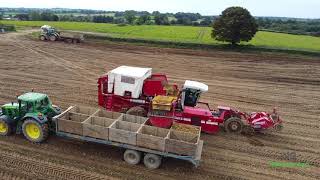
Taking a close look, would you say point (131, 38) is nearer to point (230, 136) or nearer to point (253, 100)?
point (253, 100)

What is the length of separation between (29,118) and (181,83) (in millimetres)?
14201

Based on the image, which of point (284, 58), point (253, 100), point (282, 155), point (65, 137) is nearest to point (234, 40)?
point (284, 58)

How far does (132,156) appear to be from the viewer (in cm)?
1341

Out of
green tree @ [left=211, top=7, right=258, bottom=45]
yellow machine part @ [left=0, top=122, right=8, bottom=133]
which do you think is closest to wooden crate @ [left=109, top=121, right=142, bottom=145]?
yellow machine part @ [left=0, top=122, right=8, bottom=133]

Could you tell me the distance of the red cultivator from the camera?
53.0 feet

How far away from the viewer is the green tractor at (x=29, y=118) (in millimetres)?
14391

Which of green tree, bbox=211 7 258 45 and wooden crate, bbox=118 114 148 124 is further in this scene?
green tree, bbox=211 7 258 45

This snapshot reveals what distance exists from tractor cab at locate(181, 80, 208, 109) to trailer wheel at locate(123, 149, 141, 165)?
4.30 meters

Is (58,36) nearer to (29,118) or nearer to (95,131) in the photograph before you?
(29,118)

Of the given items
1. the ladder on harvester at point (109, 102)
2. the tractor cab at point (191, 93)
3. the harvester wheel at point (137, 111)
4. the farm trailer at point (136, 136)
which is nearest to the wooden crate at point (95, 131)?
the farm trailer at point (136, 136)

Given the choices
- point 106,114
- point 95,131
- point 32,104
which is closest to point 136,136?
point 95,131

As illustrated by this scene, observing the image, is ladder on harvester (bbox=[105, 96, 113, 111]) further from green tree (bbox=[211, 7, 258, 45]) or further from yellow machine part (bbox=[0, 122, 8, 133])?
green tree (bbox=[211, 7, 258, 45])

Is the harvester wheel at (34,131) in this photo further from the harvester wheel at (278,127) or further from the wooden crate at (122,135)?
the harvester wheel at (278,127)

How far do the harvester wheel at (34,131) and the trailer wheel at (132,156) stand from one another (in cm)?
358
